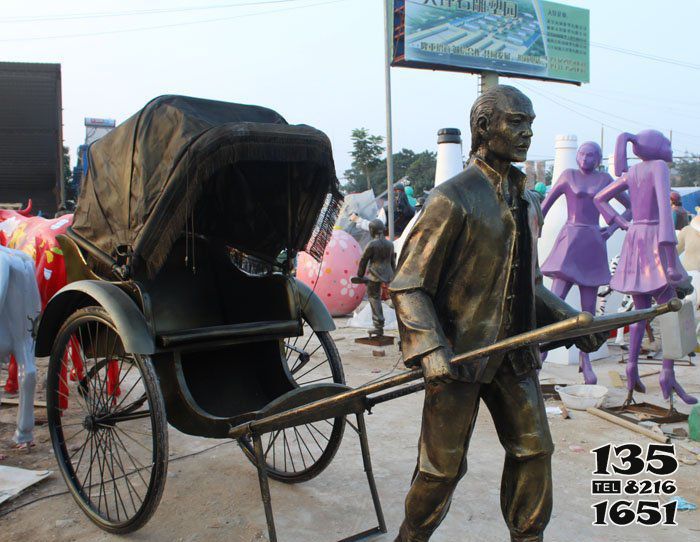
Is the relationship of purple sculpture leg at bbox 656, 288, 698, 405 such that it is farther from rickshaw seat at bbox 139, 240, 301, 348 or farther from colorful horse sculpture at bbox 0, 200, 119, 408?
colorful horse sculpture at bbox 0, 200, 119, 408

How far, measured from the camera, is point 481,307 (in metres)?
2.60

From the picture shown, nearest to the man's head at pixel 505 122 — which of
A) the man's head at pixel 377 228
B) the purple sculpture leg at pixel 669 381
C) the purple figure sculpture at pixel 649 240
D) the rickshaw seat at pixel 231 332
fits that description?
the rickshaw seat at pixel 231 332

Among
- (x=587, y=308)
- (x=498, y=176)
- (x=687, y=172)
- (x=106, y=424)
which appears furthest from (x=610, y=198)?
(x=687, y=172)

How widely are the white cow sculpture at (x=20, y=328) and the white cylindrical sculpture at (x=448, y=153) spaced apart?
22.0 feet

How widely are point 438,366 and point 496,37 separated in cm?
2282

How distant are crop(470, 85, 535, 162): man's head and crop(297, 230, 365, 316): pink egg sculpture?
30.1 feet

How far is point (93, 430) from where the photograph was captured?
396cm

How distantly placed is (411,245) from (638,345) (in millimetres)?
4414

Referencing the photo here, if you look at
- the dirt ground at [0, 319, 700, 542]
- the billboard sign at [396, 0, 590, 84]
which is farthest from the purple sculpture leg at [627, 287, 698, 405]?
the billboard sign at [396, 0, 590, 84]

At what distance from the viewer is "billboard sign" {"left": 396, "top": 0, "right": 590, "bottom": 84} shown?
20.8 m

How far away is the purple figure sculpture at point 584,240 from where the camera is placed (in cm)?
683

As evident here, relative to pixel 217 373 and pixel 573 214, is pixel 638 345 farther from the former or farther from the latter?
pixel 217 373

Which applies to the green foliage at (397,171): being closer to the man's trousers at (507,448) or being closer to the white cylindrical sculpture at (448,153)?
the white cylindrical sculpture at (448,153)

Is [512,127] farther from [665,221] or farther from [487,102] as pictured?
[665,221]
